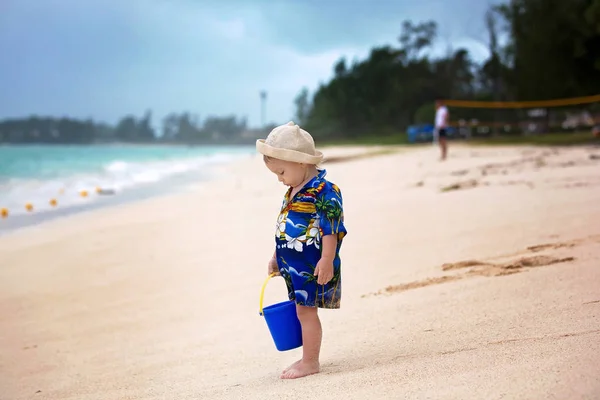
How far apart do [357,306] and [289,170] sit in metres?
1.30

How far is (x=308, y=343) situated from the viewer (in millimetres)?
2617

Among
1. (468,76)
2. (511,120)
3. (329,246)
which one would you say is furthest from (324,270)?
(468,76)

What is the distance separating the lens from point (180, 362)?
3068 mm

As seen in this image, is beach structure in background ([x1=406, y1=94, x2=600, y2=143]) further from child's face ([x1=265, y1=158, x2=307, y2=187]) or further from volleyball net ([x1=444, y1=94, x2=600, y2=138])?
child's face ([x1=265, y1=158, x2=307, y2=187])

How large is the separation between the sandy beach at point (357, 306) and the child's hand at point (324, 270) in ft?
1.26

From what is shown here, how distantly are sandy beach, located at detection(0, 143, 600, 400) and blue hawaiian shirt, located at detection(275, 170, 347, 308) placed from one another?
0.33 m

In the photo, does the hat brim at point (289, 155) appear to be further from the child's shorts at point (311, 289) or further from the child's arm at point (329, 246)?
the child's shorts at point (311, 289)

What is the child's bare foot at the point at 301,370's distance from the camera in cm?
256

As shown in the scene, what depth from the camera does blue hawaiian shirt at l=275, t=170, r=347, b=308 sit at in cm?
251

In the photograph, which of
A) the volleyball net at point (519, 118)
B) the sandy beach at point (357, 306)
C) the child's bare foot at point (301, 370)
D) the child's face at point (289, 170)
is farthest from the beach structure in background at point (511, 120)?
the child's bare foot at point (301, 370)

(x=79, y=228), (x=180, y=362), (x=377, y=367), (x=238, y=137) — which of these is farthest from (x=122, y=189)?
(x=238, y=137)

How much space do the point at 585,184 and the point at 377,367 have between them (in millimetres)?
4973

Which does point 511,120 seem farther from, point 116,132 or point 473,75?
point 116,132

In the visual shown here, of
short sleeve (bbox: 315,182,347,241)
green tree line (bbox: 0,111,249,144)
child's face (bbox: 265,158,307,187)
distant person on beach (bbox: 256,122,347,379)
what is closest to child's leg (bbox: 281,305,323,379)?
distant person on beach (bbox: 256,122,347,379)
